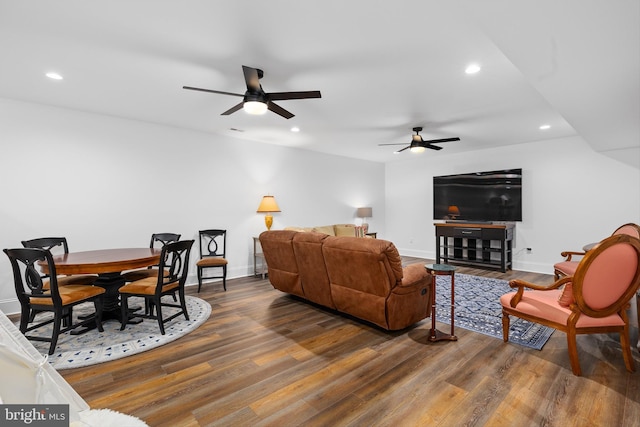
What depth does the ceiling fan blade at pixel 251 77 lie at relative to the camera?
2572mm

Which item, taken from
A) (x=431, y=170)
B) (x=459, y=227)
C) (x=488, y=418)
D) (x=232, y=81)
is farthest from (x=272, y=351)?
(x=431, y=170)

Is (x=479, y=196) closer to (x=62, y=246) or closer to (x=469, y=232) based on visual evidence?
(x=469, y=232)

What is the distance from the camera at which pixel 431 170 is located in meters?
7.45

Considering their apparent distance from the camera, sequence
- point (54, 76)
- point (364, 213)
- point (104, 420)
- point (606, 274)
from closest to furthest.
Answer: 1. point (104, 420)
2. point (606, 274)
3. point (54, 76)
4. point (364, 213)

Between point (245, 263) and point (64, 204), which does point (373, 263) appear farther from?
point (64, 204)

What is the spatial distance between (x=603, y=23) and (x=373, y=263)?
7.15 ft

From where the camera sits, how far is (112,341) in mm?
2846

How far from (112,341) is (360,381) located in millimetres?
2333

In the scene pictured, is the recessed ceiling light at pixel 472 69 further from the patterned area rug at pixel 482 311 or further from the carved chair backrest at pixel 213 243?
the carved chair backrest at pixel 213 243

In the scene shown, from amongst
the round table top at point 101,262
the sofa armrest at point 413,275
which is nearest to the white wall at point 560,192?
the sofa armrest at point 413,275

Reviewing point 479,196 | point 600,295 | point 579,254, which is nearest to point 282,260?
point 600,295

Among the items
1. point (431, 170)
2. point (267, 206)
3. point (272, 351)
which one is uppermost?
point (431, 170)

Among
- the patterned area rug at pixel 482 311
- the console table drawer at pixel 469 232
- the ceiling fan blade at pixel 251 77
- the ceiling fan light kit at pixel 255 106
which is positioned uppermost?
the ceiling fan blade at pixel 251 77

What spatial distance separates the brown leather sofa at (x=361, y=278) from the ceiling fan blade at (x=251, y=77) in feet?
5.37
